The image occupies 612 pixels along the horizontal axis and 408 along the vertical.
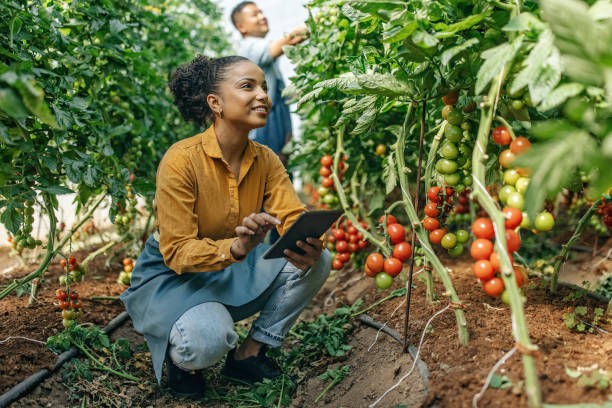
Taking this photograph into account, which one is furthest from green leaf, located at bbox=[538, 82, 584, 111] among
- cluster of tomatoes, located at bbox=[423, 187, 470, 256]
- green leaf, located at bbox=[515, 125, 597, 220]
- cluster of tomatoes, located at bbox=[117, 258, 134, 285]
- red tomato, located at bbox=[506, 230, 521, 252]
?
cluster of tomatoes, located at bbox=[117, 258, 134, 285]

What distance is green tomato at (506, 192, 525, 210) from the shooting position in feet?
3.49

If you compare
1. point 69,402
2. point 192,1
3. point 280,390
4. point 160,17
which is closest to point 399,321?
point 280,390

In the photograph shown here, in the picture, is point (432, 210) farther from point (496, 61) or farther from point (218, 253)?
point (218, 253)

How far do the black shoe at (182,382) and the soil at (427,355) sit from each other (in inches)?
1.6

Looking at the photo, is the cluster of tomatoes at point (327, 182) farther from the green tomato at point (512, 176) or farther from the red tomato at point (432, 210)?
the green tomato at point (512, 176)

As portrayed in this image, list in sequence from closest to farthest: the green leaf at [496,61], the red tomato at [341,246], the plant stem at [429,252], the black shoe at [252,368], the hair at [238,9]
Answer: the green leaf at [496,61] → the plant stem at [429,252] → the black shoe at [252,368] → the red tomato at [341,246] → the hair at [238,9]

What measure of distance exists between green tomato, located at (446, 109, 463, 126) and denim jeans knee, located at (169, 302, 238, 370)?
A: 38.6 inches

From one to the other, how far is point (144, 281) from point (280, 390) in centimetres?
64

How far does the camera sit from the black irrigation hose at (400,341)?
1310 millimetres

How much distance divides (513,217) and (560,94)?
282mm

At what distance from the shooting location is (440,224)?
147cm

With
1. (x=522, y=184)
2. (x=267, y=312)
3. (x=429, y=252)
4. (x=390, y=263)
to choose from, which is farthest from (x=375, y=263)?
(x=267, y=312)

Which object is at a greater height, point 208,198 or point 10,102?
point 10,102

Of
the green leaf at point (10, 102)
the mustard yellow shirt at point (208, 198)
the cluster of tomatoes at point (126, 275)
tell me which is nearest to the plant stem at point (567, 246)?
the mustard yellow shirt at point (208, 198)
